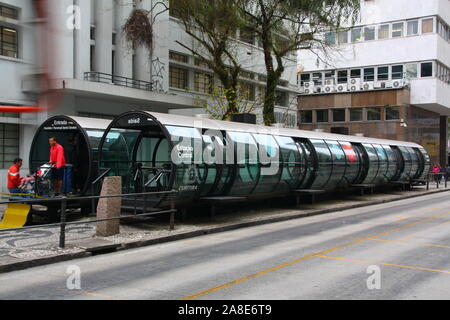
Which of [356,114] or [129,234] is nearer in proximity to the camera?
[129,234]

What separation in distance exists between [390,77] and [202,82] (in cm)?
2221

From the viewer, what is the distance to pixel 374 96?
47250 mm

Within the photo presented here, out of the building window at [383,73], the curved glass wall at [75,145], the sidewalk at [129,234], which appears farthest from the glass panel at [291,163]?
the building window at [383,73]

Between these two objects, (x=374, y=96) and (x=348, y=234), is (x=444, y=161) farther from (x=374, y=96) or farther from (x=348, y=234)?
(x=348, y=234)

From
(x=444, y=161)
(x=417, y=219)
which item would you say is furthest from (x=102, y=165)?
(x=444, y=161)

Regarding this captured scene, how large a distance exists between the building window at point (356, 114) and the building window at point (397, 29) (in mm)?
7333

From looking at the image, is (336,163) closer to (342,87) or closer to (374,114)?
(374,114)

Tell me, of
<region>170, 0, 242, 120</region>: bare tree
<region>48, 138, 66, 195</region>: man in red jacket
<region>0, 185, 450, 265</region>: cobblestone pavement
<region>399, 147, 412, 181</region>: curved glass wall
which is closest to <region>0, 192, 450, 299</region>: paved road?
<region>0, 185, 450, 265</region>: cobblestone pavement

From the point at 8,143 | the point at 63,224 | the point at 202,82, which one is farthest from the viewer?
the point at 202,82

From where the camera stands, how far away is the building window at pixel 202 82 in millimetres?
32094

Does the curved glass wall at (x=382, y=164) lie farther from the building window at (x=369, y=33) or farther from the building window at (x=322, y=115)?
the building window at (x=369, y=33)

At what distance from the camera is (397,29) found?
153ft

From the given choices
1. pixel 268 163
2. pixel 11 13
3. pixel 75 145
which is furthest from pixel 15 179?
pixel 11 13
